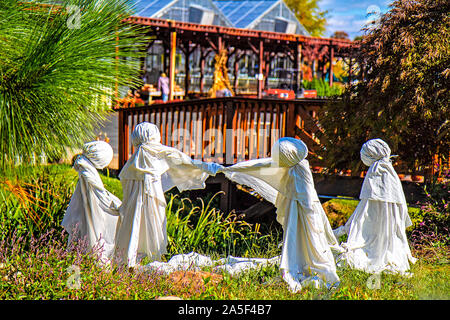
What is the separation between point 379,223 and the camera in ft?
17.4

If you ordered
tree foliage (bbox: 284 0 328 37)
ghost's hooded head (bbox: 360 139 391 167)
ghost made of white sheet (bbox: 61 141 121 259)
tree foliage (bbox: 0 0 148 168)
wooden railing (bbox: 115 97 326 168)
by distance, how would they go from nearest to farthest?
tree foliage (bbox: 0 0 148 168), ghost made of white sheet (bbox: 61 141 121 259), ghost's hooded head (bbox: 360 139 391 167), wooden railing (bbox: 115 97 326 168), tree foliage (bbox: 284 0 328 37)

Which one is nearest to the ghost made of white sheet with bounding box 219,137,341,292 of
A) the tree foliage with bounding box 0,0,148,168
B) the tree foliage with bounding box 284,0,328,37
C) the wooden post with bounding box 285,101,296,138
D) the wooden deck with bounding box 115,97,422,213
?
the tree foliage with bounding box 0,0,148,168

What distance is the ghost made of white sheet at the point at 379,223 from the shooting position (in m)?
5.19

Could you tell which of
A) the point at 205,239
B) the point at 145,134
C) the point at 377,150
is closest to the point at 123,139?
the point at 205,239

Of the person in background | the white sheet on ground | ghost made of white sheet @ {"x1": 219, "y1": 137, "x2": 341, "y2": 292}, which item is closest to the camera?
ghost made of white sheet @ {"x1": 219, "y1": 137, "x2": 341, "y2": 292}

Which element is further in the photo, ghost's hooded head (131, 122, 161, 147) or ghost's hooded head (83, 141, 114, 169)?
ghost's hooded head (131, 122, 161, 147)

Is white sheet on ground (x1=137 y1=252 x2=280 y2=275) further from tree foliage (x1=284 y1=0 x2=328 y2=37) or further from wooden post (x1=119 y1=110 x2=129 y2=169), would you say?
tree foliage (x1=284 y1=0 x2=328 y2=37)

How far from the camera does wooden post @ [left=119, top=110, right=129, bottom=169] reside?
9.99 meters

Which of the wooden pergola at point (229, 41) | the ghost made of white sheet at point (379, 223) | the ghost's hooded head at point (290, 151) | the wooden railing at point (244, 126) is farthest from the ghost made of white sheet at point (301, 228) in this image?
the wooden pergola at point (229, 41)

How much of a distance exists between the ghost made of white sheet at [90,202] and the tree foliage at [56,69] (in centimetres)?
92

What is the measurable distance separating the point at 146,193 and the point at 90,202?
20.7 inches

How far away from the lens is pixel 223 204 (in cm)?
835

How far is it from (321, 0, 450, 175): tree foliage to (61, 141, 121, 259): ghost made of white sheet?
3.35m

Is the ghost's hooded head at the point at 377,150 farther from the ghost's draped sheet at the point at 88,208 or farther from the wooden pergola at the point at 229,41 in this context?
the wooden pergola at the point at 229,41
